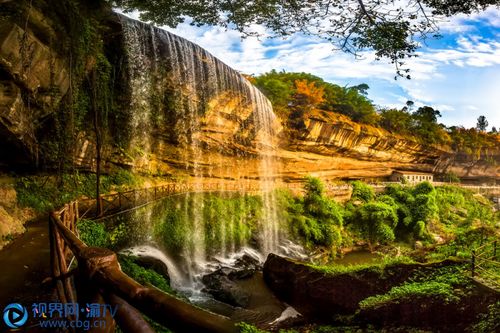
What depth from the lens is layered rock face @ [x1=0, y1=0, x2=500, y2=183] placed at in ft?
33.4

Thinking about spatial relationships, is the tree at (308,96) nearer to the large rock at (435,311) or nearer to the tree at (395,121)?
the tree at (395,121)

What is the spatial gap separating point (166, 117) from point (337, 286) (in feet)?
43.0

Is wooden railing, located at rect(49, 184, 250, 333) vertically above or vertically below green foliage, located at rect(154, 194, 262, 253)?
above

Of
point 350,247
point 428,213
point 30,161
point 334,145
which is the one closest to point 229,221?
point 350,247

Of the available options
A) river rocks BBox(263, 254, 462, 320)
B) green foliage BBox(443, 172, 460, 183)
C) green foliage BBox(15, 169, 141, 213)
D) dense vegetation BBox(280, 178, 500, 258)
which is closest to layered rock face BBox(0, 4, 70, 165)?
green foliage BBox(15, 169, 141, 213)

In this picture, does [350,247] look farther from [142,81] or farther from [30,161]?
[30,161]

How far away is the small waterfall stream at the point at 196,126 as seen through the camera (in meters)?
15.3

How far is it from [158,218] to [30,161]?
5524 millimetres

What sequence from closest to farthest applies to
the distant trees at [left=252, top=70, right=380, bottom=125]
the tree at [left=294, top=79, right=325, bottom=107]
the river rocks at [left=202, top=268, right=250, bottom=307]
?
1. the river rocks at [left=202, top=268, right=250, bottom=307]
2. the distant trees at [left=252, top=70, right=380, bottom=125]
3. the tree at [left=294, top=79, right=325, bottom=107]

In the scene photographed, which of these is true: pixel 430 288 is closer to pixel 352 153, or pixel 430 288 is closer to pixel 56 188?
pixel 56 188

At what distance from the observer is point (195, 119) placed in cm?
1956

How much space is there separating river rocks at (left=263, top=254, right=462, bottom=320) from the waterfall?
476cm

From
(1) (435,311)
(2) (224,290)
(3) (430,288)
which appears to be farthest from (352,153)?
(1) (435,311)

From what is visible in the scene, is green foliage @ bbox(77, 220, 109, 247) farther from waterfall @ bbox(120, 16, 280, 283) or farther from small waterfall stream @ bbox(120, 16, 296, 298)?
waterfall @ bbox(120, 16, 280, 283)
